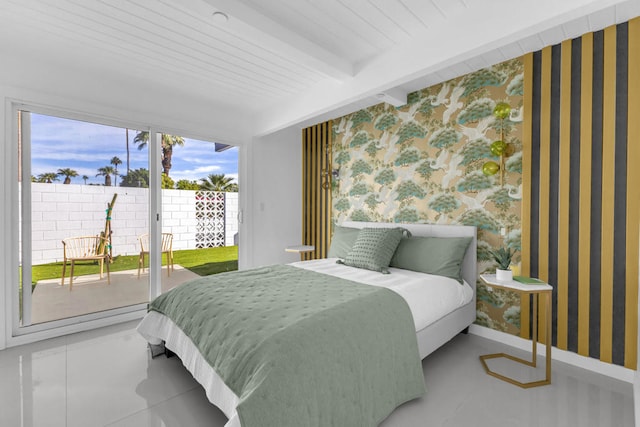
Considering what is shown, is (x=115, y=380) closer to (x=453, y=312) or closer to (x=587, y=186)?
(x=453, y=312)

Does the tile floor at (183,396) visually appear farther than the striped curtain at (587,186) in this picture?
No

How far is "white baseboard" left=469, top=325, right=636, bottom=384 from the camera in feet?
6.70

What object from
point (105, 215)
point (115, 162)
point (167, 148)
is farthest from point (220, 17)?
point (105, 215)

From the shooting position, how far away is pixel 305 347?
1369 mm

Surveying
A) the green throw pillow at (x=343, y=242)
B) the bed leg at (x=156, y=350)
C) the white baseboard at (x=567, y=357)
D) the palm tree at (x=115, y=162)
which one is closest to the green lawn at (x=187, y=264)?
the palm tree at (x=115, y=162)

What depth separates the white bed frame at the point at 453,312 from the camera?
7.03 feet

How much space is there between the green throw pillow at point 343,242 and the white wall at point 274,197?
1.17 m

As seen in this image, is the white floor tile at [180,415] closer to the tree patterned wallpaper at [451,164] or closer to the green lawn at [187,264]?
the green lawn at [187,264]

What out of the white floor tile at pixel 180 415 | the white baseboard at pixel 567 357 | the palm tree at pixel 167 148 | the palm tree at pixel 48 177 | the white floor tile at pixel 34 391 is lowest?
the white floor tile at pixel 180 415

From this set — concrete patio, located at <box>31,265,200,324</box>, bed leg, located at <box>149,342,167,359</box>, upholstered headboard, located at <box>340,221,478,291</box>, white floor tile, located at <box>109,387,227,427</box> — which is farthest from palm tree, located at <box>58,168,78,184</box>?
upholstered headboard, located at <box>340,221,478,291</box>


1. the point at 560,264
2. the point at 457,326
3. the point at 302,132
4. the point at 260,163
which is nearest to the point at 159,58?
the point at 260,163

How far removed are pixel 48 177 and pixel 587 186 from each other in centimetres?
455

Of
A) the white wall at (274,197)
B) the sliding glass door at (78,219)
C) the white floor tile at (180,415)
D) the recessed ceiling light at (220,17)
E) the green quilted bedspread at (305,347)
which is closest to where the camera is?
the green quilted bedspread at (305,347)

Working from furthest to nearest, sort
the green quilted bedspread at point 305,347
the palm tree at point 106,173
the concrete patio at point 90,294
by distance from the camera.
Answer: the palm tree at point 106,173, the concrete patio at point 90,294, the green quilted bedspread at point 305,347
